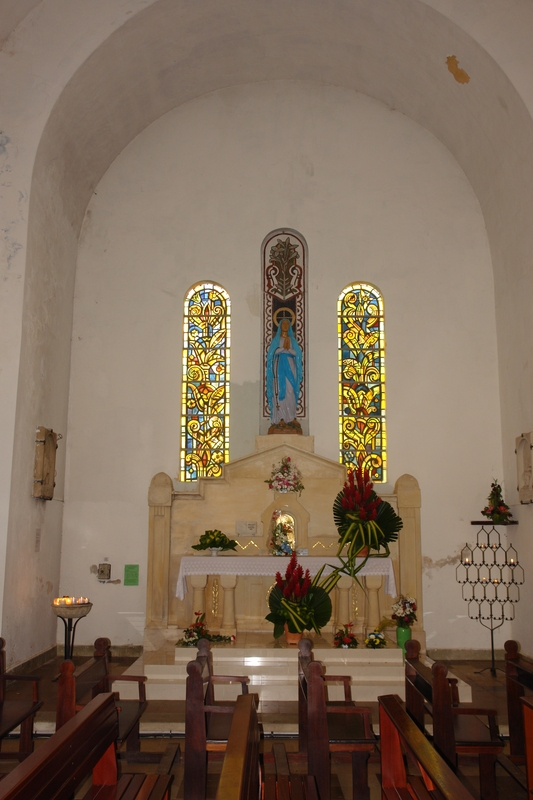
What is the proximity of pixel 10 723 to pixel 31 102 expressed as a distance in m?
7.42

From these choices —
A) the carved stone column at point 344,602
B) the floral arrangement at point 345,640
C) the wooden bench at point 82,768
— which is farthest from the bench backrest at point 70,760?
the carved stone column at point 344,602

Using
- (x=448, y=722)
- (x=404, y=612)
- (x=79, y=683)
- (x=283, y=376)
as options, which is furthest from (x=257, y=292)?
(x=448, y=722)

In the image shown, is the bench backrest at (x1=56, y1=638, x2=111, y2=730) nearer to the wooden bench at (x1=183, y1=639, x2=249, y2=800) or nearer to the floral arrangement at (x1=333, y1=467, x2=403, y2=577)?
the wooden bench at (x1=183, y1=639, x2=249, y2=800)

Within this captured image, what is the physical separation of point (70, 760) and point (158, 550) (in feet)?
22.9

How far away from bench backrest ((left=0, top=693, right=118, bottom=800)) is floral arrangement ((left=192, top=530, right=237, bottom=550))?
562 cm

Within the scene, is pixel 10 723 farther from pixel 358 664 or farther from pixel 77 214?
pixel 77 214

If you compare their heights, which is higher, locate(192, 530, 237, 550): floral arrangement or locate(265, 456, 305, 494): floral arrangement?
locate(265, 456, 305, 494): floral arrangement

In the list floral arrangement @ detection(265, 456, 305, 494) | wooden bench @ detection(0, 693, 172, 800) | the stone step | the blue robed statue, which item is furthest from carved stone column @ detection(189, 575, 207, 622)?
wooden bench @ detection(0, 693, 172, 800)

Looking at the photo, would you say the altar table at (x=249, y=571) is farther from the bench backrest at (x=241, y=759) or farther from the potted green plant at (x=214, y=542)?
the bench backrest at (x=241, y=759)

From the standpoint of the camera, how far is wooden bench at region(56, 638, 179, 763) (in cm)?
443

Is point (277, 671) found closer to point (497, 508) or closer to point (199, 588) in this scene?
point (199, 588)

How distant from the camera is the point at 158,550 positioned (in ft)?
32.6

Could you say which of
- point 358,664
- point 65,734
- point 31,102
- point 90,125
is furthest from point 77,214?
point 65,734

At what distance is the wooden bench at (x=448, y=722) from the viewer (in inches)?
173
